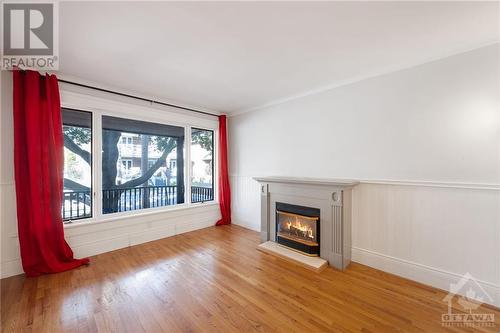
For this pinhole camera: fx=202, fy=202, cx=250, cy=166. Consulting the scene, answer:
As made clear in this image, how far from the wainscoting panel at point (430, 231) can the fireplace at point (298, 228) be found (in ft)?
1.83

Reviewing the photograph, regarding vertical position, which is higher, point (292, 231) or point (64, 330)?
point (292, 231)

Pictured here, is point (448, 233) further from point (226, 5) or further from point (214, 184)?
point (214, 184)

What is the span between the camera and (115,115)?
3.37 m

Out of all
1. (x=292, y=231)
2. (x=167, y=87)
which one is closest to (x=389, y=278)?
(x=292, y=231)

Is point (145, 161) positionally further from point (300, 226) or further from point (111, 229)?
point (300, 226)

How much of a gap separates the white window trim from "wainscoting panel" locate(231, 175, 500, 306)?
3.21 m

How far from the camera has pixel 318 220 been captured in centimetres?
293

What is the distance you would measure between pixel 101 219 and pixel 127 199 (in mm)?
507

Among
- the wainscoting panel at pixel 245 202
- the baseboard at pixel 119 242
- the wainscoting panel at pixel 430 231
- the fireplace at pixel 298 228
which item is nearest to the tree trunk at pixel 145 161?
the baseboard at pixel 119 242

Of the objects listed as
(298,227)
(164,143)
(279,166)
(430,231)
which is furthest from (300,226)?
(164,143)

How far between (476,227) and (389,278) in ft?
3.44

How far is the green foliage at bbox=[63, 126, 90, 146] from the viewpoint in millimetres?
3028

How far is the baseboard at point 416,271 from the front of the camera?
2016 mm

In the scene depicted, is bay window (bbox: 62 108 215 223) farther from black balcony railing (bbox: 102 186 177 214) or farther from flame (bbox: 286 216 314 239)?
flame (bbox: 286 216 314 239)
